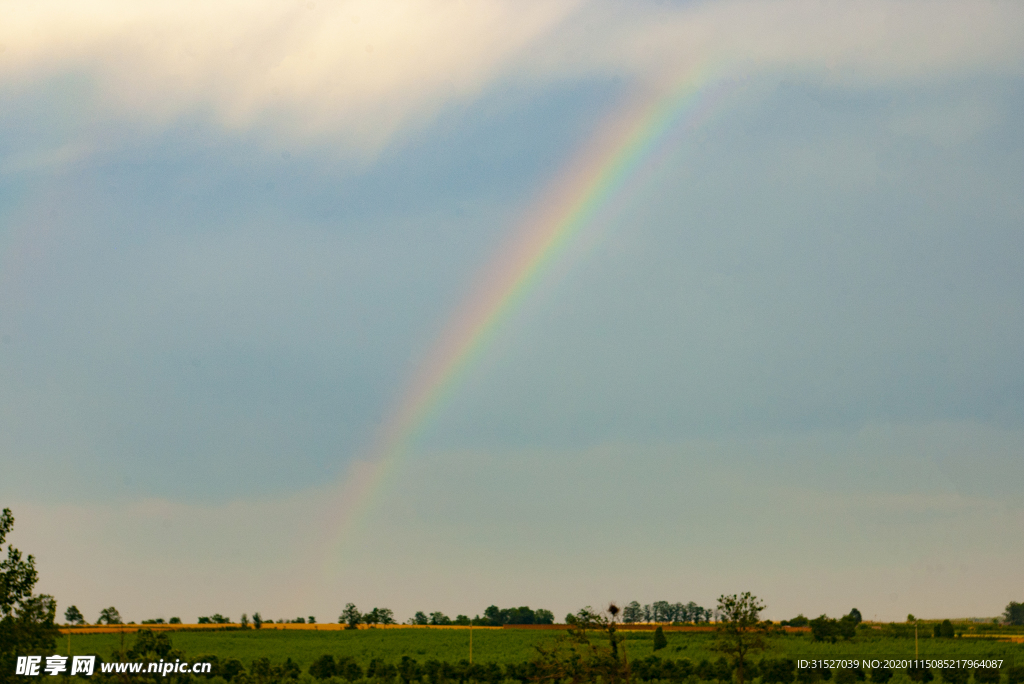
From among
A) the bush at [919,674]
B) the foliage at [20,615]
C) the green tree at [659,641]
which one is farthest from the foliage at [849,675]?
the foliage at [20,615]

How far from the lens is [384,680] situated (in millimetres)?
100812

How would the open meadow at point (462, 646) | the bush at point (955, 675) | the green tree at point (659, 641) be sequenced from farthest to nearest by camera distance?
1. the green tree at point (659, 641)
2. the open meadow at point (462, 646)
3. the bush at point (955, 675)

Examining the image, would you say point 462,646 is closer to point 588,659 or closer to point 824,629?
point 824,629

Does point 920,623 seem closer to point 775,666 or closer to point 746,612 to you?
point 775,666

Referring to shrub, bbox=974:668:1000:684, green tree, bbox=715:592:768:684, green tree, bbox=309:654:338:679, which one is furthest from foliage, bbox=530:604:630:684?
green tree, bbox=309:654:338:679

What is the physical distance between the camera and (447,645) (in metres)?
144

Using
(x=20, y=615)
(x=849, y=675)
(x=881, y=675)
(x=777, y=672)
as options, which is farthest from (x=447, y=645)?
(x=20, y=615)

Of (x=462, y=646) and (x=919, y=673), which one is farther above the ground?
(x=462, y=646)

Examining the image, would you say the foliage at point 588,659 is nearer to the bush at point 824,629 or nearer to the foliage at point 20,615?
the foliage at point 20,615

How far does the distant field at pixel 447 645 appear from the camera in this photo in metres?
111

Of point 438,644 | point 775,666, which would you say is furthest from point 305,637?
point 775,666

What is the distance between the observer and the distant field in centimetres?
11056

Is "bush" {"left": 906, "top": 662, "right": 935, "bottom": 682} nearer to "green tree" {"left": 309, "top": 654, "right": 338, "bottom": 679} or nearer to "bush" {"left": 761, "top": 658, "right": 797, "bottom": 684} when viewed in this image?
"bush" {"left": 761, "top": 658, "right": 797, "bottom": 684}

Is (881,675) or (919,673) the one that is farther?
(881,675)
